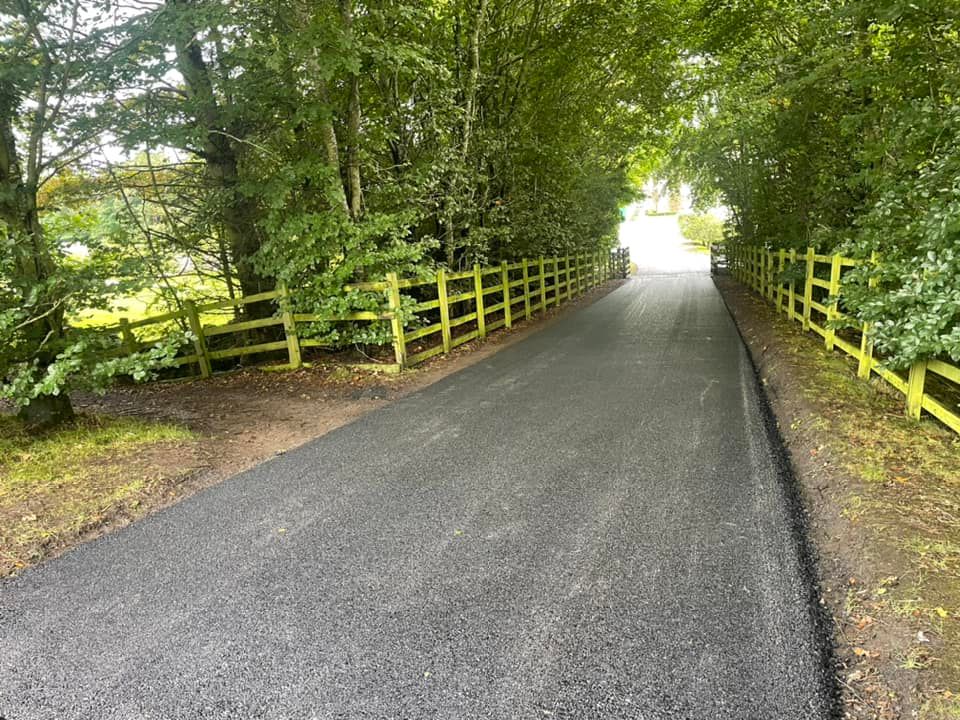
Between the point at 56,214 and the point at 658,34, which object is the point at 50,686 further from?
the point at 658,34

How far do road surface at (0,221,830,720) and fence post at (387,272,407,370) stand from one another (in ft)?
9.16

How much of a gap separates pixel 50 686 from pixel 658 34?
13642 mm

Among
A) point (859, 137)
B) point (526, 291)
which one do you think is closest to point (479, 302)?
point (526, 291)

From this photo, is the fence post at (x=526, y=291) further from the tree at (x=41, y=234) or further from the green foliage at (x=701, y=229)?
the green foliage at (x=701, y=229)

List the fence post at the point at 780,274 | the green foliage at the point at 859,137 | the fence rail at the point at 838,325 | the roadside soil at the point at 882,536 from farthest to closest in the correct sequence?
the fence post at the point at 780,274 < the fence rail at the point at 838,325 < the green foliage at the point at 859,137 < the roadside soil at the point at 882,536

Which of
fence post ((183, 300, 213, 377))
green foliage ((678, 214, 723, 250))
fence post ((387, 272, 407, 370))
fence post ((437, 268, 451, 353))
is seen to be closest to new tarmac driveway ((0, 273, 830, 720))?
fence post ((387, 272, 407, 370))

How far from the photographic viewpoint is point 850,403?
4629 mm

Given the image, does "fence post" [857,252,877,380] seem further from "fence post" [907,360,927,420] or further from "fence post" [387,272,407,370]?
"fence post" [387,272,407,370]

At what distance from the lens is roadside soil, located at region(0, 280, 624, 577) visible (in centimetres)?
345

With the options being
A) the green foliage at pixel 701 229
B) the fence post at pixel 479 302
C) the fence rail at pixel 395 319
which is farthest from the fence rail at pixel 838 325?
the green foliage at pixel 701 229

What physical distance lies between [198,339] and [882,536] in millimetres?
8271

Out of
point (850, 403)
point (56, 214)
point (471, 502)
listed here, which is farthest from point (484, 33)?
point (471, 502)

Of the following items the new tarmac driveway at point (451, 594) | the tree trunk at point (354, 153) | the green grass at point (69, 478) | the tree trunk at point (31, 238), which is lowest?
the new tarmac driveway at point (451, 594)

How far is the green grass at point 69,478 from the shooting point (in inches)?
124
